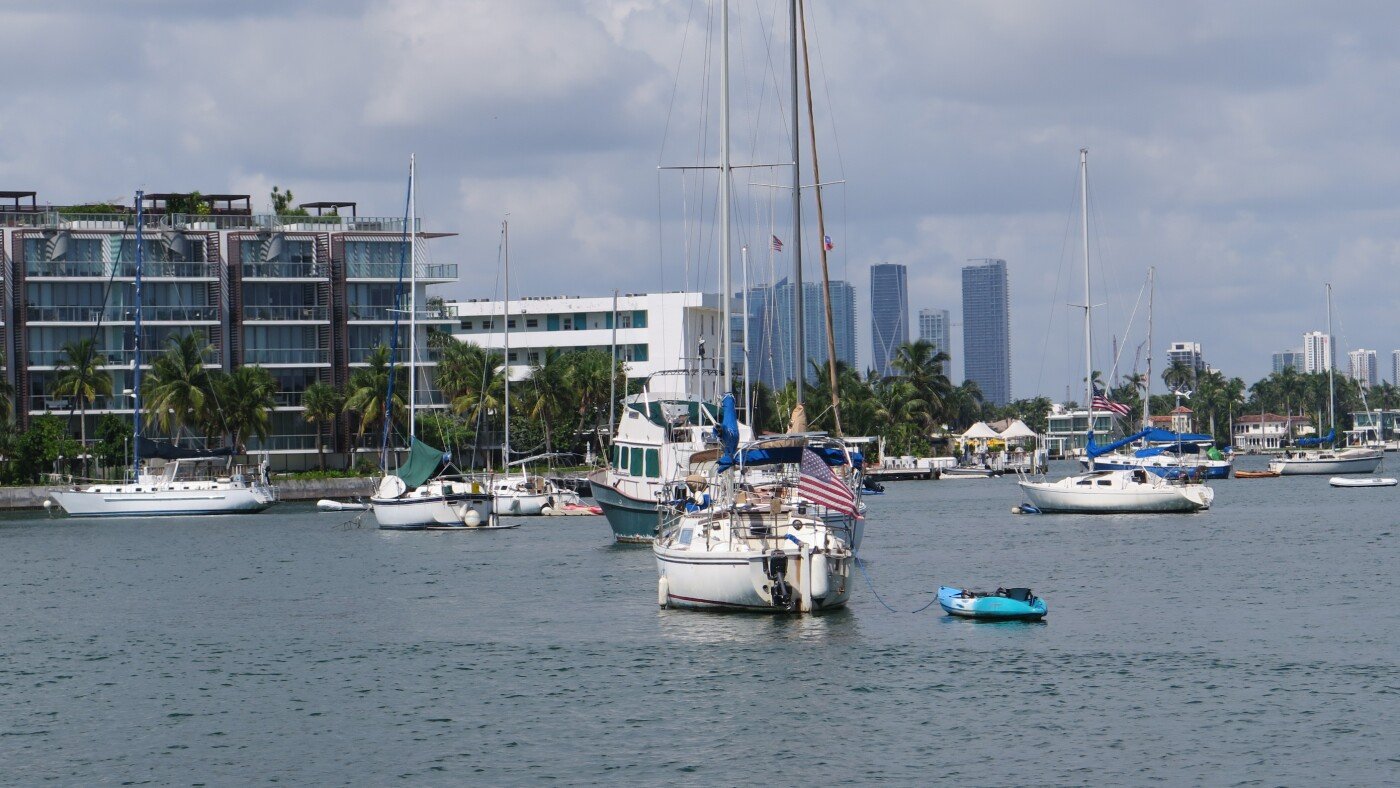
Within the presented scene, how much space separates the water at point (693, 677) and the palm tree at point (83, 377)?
61.0m

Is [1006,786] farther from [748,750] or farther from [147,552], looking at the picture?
[147,552]

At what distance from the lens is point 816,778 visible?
27719 mm

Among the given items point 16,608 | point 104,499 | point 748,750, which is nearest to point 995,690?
point 748,750

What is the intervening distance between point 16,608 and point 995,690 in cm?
3455

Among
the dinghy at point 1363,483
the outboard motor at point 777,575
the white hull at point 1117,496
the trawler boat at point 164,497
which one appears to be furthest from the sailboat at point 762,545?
the dinghy at point 1363,483

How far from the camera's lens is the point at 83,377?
12256cm

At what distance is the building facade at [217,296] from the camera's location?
5098 inches

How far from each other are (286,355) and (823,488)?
100m

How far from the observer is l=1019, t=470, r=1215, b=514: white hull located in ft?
289

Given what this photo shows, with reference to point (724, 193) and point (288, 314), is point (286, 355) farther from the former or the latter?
point (724, 193)

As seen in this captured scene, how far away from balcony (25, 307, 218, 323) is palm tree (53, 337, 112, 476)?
3541mm

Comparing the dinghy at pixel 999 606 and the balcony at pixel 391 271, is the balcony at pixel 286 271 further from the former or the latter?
the dinghy at pixel 999 606

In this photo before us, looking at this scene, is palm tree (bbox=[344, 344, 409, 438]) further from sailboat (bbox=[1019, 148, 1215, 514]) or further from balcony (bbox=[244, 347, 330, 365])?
sailboat (bbox=[1019, 148, 1215, 514])

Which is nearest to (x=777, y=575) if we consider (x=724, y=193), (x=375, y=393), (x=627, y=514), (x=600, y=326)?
(x=724, y=193)
